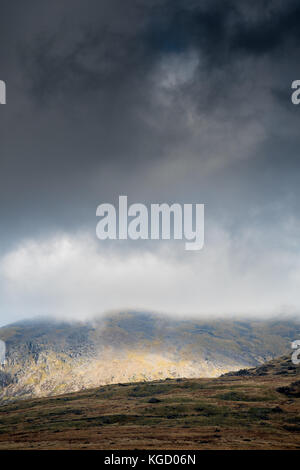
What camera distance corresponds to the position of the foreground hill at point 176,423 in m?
96.3

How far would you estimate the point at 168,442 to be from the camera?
9488 centimetres

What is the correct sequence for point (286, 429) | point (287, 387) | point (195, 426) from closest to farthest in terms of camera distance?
point (286, 429) → point (195, 426) → point (287, 387)

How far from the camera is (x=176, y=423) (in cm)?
12888

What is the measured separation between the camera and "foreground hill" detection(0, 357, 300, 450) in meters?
96.3

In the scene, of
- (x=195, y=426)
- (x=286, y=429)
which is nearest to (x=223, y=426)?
(x=195, y=426)

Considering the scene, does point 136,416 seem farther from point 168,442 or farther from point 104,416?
point 168,442

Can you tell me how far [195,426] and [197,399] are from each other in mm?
54237
